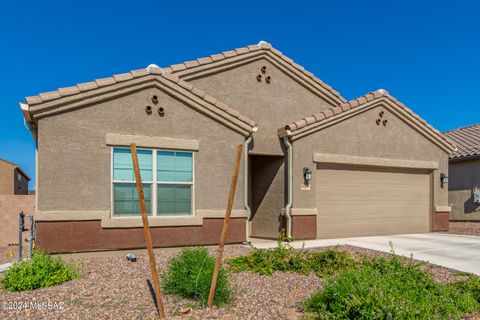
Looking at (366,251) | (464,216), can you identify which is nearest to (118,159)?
(366,251)

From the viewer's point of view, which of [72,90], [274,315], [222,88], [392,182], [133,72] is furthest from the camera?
[392,182]

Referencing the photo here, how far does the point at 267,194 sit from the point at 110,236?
213 inches

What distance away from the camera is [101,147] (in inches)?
344

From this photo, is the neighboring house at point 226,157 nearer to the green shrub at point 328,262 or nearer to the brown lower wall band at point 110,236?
the brown lower wall band at point 110,236

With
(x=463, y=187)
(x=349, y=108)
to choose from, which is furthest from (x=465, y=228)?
(x=349, y=108)

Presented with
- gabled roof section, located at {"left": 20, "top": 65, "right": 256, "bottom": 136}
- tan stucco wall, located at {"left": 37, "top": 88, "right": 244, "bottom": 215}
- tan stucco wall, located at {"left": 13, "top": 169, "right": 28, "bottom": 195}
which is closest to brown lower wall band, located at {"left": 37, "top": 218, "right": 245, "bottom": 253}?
tan stucco wall, located at {"left": 37, "top": 88, "right": 244, "bottom": 215}

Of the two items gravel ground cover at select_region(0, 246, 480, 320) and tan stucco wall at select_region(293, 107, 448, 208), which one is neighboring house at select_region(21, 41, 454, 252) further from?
gravel ground cover at select_region(0, 246, 480, 320)

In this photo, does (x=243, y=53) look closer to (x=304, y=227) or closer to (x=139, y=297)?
(x=304, y=227)

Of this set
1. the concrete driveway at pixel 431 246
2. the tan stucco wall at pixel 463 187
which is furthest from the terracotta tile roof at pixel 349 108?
the tan stucco wall at pixel 463 187

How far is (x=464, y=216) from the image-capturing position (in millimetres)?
17469

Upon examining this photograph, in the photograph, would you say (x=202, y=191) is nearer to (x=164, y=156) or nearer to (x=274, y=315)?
(x=164, y=156)

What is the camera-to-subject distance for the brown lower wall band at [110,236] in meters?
8.29

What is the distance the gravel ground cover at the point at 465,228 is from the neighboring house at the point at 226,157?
3.96ft

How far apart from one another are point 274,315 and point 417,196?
423 inches
